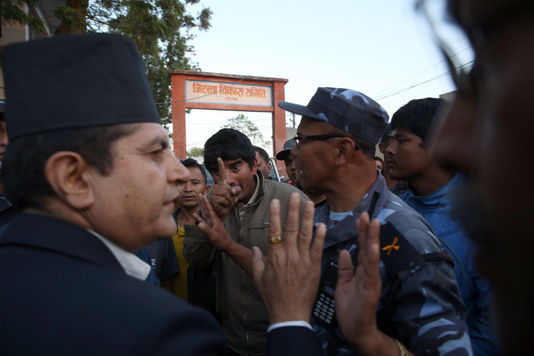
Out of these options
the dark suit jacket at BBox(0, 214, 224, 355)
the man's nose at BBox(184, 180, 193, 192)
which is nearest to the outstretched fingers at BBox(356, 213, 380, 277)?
the dark suit jacket at BBox(0, 214, 224, 355)

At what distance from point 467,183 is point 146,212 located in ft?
3.37

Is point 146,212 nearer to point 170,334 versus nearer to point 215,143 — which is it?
point 170,334

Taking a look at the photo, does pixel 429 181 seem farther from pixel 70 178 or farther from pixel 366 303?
pixel 70 178

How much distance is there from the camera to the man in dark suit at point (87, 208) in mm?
808

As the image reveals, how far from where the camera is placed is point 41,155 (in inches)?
42.1

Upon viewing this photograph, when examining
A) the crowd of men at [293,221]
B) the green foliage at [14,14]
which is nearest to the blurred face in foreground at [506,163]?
the crowd of men at [293,221]

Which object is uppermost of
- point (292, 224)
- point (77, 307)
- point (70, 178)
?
point (70, 178)

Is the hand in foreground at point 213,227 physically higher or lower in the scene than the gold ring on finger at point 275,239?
lower

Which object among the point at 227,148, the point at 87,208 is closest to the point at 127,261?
the point at 87,208

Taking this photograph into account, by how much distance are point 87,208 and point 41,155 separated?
0.72ft

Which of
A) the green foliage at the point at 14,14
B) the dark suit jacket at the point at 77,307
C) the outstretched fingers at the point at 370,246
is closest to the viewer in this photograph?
the dark suit jacket at the point at 77,307

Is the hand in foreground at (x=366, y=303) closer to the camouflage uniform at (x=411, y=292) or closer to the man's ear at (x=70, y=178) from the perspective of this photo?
the camouflage uniform at (x=411, y=292)

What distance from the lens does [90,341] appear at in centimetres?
78

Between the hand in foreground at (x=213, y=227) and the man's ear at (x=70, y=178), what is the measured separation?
55.2 inches
